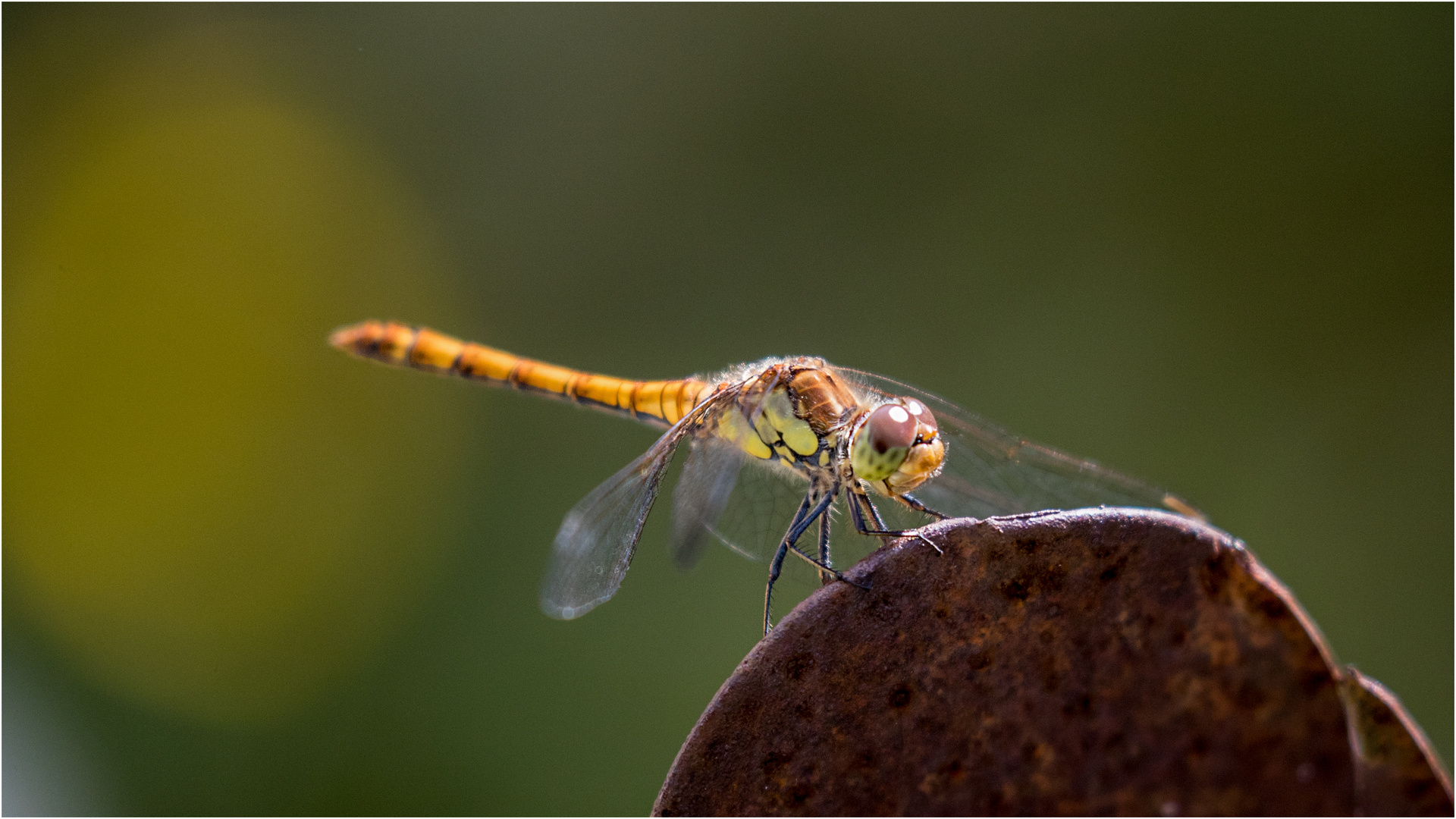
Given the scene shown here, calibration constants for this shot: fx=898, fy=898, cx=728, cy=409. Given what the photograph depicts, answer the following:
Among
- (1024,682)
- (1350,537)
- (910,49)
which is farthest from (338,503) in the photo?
(1350,537)

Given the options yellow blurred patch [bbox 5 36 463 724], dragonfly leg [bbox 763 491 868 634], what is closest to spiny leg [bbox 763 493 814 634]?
dragonfly leg [bbox 763 491 868 634]

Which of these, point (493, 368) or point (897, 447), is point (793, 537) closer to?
point (897, 447)

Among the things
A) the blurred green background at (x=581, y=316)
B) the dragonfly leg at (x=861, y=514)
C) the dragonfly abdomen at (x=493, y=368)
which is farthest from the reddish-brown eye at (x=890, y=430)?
the blurred green background at (x=581, y=316)

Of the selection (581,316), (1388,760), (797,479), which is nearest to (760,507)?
(797,479)

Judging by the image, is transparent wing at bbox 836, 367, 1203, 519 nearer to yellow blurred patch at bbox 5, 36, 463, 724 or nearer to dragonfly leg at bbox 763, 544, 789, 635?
dragonfly leg at bbox 763, 544, 789, 635

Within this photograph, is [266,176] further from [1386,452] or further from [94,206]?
[1386,452]

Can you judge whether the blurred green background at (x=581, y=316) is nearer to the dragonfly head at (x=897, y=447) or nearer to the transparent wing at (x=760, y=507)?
the transparent wing at (x=760, y=507)

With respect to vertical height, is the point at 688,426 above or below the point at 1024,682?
above
